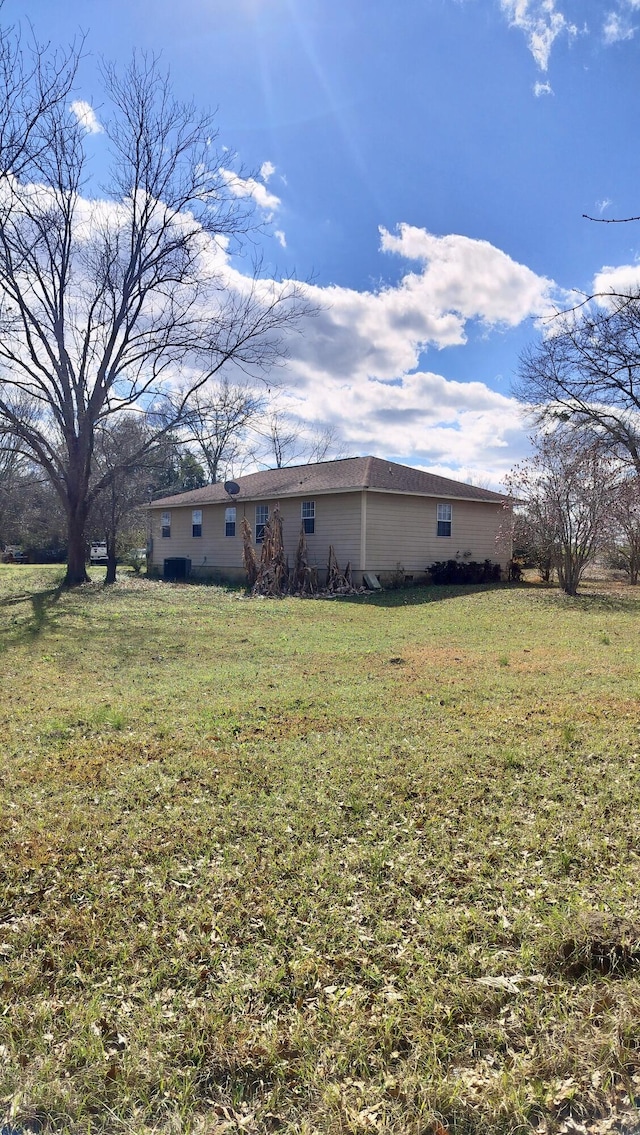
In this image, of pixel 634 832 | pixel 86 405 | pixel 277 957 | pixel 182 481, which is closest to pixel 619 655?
pixel 634 832

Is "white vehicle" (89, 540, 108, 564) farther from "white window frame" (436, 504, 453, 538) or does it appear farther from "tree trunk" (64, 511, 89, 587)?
"white window frame" (436, 504, 453, 538)

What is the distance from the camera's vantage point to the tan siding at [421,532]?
1697cm

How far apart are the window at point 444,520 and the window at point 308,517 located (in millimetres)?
4031

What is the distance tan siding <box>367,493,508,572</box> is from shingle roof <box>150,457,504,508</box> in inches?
15.8

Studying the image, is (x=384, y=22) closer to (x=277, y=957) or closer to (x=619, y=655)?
(x=619, y=655)

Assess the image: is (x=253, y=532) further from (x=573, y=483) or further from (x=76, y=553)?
(x=573, y=483)

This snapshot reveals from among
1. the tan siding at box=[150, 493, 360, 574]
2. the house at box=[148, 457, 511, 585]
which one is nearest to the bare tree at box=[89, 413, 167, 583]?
the tan siding at box=[150, 493, 360, 574]

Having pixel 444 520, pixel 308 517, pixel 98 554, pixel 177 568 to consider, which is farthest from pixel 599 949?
pixel 98 554

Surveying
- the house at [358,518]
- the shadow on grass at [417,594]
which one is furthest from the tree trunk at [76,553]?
the shadow on grass at [417,594]

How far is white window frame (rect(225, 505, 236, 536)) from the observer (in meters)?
21.2

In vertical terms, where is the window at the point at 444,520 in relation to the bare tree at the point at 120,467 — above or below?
below

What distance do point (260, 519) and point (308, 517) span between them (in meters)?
2.54

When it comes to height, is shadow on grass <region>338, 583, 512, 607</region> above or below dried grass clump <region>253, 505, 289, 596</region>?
below

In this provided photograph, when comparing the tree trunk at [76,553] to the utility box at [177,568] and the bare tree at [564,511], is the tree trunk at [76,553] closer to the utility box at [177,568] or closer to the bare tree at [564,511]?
the utility box at [177,568]
